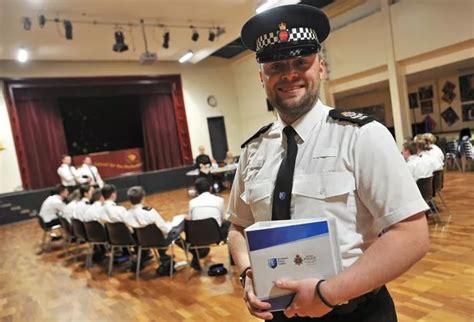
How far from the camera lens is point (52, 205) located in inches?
251

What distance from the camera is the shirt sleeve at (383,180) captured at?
0.86m

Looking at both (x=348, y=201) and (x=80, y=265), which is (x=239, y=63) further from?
(x=348, y=201)

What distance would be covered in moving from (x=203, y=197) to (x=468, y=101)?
1077cm

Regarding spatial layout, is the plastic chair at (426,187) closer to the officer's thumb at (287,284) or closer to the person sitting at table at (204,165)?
the officer's thumb at (287,284)

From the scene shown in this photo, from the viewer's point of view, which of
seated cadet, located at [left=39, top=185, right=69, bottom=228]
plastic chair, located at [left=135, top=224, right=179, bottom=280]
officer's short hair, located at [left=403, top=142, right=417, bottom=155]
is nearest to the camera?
plastic chair, located at [left=135, top=224, right=179, bottom=280]

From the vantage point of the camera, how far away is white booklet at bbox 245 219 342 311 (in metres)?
0.87

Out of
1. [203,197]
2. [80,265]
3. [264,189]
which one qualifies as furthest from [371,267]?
[80,265]

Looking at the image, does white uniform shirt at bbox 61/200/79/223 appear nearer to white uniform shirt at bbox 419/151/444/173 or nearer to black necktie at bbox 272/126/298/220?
white uniform shirt at bbox 419/151/444/173

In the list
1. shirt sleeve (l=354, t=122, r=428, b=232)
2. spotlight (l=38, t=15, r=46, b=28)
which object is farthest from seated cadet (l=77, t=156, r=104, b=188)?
shirt sleeve (l=354, t=122, r=428, b=232)

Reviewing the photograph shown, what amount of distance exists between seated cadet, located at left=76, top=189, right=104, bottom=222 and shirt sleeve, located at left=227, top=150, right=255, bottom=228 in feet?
13.0

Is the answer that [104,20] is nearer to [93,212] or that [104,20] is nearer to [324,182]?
[93,212]

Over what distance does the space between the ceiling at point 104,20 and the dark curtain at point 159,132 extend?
7.96 ft

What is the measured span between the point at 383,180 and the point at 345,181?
10cm

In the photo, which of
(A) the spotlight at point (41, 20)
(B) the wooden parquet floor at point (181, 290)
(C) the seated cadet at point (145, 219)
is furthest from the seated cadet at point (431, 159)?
(A) the spotlight at point (41, 20)
